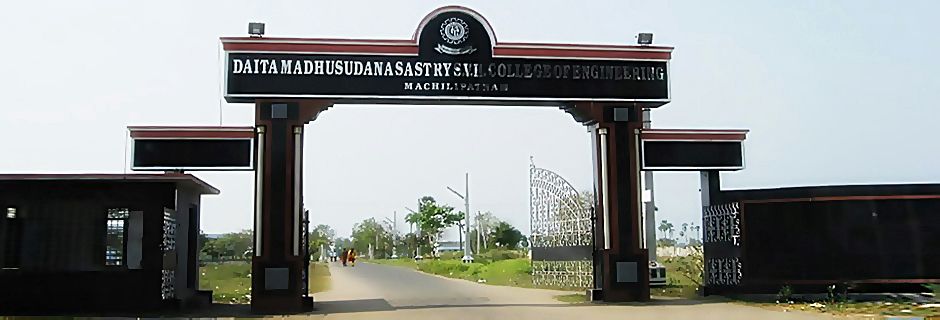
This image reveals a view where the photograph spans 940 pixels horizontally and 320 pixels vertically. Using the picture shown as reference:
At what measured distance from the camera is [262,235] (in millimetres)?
15680

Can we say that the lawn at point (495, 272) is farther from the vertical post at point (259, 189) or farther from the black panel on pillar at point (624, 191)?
the vertical post at point (259, 189)

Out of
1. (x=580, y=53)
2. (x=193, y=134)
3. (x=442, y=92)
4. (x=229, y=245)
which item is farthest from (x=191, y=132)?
(x=229, y=245)

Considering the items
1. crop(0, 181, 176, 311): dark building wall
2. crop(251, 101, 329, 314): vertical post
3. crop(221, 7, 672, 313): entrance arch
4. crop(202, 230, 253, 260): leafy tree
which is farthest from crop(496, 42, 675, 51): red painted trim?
crop(202, 230, 253, 260): leafy tree

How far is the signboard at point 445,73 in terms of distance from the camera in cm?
1591

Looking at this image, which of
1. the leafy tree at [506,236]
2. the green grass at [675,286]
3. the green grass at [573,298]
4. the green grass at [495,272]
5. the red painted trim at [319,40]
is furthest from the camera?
the leafy tree at [506,236]

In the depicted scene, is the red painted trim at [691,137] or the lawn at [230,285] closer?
the red painted trim at [691,137]

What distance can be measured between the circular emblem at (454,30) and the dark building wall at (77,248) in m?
5.56

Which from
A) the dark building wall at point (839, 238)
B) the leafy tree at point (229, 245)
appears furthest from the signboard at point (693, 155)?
the leafy tree at point (229, 245)

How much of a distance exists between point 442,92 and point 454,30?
3.80 ft

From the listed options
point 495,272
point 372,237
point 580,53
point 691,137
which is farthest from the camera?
point 372,237

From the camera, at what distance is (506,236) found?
67500 mm

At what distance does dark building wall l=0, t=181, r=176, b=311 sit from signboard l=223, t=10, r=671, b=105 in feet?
8.16

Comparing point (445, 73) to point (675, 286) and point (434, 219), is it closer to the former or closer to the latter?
point (675, 286)

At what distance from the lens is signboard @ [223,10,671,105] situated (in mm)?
15914
